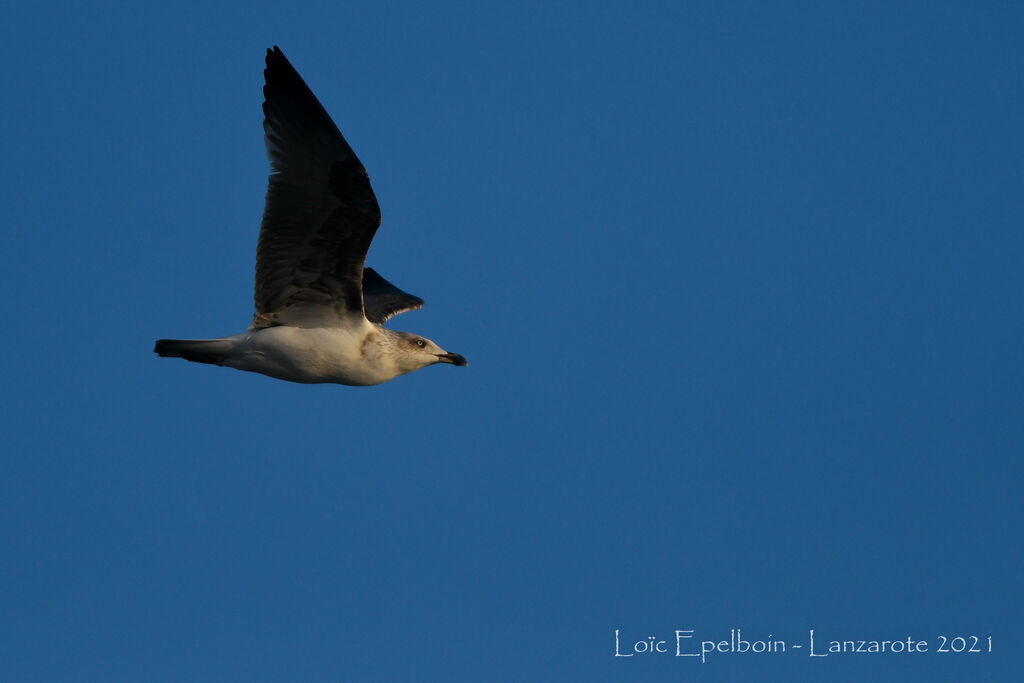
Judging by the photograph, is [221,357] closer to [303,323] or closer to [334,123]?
[303,323]

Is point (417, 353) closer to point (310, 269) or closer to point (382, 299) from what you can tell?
point (310, 269)

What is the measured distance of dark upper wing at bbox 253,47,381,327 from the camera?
1099cm

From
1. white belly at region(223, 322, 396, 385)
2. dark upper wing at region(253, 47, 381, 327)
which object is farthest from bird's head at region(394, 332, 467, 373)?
dark upper wing at region(253, 47, 381, 327)

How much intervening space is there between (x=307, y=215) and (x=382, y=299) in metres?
5.01

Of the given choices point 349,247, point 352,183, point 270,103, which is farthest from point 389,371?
point 270,103

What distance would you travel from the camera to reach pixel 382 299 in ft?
54.0

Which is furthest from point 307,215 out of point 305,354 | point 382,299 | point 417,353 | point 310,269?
point 382,299

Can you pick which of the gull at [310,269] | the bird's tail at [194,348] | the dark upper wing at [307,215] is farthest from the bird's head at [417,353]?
the bird's tail at [194,348]

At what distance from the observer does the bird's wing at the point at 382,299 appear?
51.6 feet

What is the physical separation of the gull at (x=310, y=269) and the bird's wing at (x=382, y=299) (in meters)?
2.43

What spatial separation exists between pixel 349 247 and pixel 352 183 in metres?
0.87

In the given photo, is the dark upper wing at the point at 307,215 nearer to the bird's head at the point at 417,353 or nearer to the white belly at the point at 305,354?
the white belly at the point at 305,354

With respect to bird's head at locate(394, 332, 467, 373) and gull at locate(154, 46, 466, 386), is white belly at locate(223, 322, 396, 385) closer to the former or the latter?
gull at locate(154, 46, 466, 386)

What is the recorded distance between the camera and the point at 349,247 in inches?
465
